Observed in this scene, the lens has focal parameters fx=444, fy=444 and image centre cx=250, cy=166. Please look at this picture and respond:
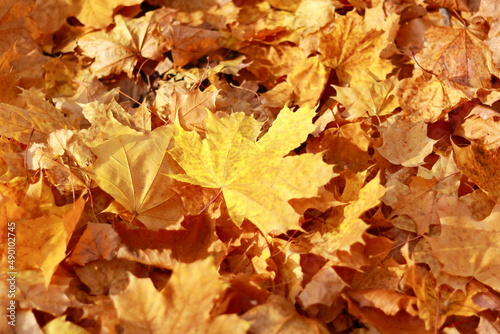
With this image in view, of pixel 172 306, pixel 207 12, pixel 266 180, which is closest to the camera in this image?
pixel 172 306

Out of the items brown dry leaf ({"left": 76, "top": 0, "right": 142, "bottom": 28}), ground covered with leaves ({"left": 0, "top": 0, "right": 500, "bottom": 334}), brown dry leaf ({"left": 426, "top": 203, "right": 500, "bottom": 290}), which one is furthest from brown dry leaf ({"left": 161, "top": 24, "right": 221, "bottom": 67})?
brown dry leaf ({"left": 426, "top": 203, "right": 500, "bottom": 290})

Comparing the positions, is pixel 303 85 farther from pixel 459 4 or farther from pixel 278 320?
pixel 278 320

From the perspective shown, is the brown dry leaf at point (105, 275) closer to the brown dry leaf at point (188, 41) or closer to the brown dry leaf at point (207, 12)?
the brown dry leaf at point (188, 41)

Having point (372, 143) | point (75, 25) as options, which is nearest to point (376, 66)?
point (372, 143)

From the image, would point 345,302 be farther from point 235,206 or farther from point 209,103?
point 209,103

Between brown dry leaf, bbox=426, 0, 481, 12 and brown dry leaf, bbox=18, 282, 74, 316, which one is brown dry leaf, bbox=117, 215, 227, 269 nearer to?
brown dry leaf, bbox=18, 282, 74, 316

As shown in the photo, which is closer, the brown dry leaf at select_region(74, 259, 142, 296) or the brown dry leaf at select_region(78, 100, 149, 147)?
the brown dry leaf at select_region(74, 259, 142, 296)

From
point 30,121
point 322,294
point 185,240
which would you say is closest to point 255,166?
point 185,240
